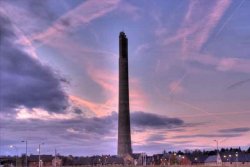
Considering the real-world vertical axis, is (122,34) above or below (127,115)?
above

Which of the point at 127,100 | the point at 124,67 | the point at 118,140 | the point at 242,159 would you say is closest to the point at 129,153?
the point at 118,140

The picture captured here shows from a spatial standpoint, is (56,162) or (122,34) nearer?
(122,34)

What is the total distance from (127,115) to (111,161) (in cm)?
4158

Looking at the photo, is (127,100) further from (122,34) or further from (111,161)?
(111,161)

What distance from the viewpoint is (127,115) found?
162 meters

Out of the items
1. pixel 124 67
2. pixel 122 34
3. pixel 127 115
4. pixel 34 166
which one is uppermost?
pixel 122 34

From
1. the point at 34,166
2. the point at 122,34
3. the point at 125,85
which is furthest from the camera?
the point at 34,166

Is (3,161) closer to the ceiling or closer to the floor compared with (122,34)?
Result: closer to the floor

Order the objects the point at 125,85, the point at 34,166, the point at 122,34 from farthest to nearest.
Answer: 1. the point at 34,166
2. the point at 122,34
3. the point at 125,85

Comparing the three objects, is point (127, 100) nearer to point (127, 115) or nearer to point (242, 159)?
point (127, 115)

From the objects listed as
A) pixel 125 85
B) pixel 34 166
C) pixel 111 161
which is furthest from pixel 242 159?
pixel 34 166

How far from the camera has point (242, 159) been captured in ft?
655

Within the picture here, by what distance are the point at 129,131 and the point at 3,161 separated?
63082 millimetres

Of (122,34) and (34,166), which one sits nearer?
(122,34)
